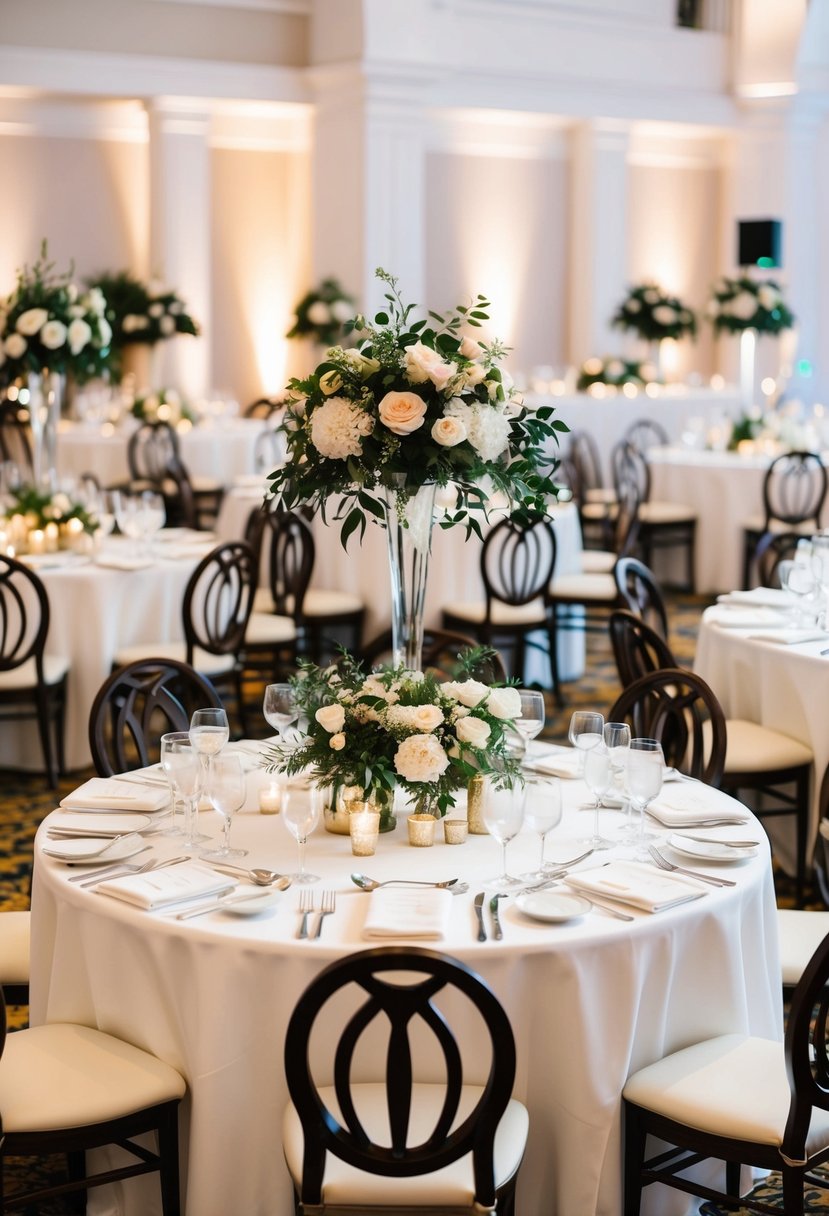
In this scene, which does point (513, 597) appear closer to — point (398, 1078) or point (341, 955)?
point (341, 955)

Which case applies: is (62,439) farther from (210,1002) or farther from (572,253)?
(210,1002)

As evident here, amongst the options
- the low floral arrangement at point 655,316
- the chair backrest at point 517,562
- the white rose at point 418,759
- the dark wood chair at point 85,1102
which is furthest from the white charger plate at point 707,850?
the low floral arrangement at point 655,316

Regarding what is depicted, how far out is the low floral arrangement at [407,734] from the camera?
3.01 m

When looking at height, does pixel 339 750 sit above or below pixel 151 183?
below

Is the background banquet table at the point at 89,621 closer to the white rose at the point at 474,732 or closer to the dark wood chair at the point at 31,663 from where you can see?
the dark wood chair at the point at 31,663

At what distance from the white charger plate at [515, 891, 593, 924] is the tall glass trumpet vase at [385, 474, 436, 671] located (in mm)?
796

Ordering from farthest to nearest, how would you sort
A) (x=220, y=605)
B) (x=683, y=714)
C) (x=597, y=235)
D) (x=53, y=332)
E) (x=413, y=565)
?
(x=597, y=235), (x=53, y=332), (x=220, y=605), (x=683, y=714), (x=413, y=565)

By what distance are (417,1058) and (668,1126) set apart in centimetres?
46

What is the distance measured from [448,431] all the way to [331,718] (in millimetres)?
657

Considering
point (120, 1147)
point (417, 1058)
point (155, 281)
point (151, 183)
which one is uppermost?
point (151, 183)

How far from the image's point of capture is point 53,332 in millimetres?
6848

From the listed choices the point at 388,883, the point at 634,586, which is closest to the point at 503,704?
the point at 388,883

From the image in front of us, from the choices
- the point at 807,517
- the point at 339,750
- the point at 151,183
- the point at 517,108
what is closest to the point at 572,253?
the point at 517,108

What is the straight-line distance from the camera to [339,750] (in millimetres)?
3045
